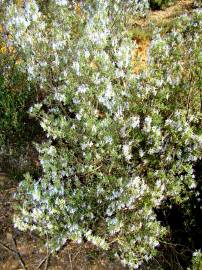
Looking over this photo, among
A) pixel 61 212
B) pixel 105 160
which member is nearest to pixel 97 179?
pixel 105 160

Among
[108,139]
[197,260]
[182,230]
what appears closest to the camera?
[197,260]

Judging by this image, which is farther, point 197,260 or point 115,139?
point 115,139

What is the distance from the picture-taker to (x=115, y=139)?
11.3 ft

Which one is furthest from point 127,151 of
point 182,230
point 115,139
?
point 182,230

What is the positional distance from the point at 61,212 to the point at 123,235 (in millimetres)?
598

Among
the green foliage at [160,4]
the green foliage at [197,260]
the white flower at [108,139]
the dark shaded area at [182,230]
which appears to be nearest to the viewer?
the green foliage at [197,260]

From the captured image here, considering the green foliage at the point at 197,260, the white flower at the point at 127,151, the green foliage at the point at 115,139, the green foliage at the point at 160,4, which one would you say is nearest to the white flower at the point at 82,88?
the green foliage at the point at 115,139

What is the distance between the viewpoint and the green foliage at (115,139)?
11.2ft

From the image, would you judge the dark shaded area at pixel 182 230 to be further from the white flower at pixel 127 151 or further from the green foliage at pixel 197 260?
the white flower at pixel 127 151

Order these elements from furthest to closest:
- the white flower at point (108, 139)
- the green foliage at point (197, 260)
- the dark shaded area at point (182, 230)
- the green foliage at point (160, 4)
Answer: the green foliage at point (160, 4) < the dark shaded area at point (182, 230) < the white flower at point (108, 139) < the green foliage at point (197, 260)

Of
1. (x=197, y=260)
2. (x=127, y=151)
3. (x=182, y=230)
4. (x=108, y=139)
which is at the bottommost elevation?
(x=182, y=230)

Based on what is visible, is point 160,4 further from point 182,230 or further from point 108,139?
point 108,139

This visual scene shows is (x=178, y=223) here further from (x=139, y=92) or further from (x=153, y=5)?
(x=153, y=5)

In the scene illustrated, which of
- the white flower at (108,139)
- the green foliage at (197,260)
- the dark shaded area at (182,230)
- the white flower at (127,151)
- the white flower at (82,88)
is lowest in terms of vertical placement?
the dark shaded area at (182,230)
